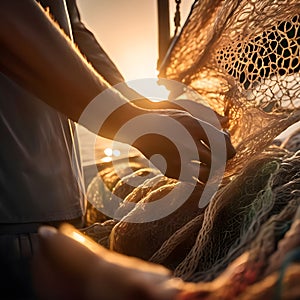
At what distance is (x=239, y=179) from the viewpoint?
66 cm

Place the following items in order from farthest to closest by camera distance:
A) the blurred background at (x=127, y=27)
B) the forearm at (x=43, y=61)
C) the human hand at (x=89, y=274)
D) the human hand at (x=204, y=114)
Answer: the blurred background at (x=127, y=27) → the human hand at (x=204, y=114) → the forearm at (x=43, y=61) → the human hand at (x=89, y=274)

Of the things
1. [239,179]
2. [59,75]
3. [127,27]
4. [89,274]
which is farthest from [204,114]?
[127,27]

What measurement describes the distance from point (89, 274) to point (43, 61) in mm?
280

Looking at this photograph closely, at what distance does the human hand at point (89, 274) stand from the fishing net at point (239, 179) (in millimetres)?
32

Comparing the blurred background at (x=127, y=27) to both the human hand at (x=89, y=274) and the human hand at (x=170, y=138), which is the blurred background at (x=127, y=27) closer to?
the human hand at (x=170, y=138)

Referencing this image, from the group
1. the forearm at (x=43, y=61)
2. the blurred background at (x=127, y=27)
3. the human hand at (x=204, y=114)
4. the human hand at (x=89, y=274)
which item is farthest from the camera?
the blurred background at (x=127, y=27)

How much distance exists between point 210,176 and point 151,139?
5.0 inches

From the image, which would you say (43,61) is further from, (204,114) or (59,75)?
(204,114)

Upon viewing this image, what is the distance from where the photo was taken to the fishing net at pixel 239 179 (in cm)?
34

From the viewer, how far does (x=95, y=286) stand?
0.29 meters

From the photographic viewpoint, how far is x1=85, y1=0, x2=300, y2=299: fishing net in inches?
13.4

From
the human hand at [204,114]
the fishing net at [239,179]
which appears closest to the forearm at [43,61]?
the fishing net at [239,179]

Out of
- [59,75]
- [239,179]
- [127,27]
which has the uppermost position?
[127,27]

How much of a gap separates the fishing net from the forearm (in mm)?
193
